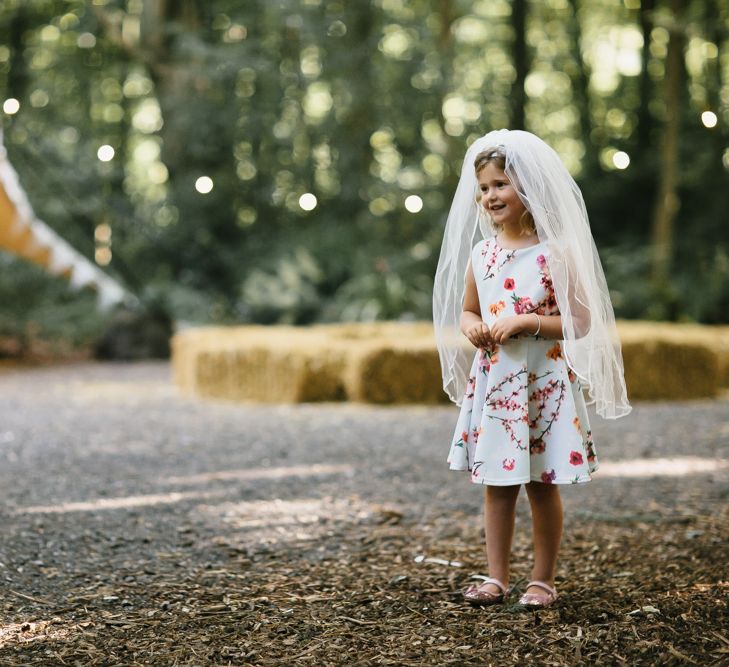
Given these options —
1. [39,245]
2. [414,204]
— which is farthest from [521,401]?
[39,245]

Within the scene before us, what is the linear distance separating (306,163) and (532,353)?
44.1 ft

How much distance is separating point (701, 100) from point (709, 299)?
585cm

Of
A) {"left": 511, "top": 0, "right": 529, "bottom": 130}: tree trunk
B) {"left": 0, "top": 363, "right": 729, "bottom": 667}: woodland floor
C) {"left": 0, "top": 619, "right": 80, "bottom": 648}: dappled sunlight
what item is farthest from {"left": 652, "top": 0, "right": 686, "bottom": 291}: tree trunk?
{"left": 0, "top": 619, "right": 80, "bottom": 648}: dappled sunlight

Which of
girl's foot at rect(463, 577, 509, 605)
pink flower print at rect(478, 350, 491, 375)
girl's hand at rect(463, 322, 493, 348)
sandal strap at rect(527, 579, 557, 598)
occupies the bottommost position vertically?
girl's foot at rect(463, 577, 509, 605)

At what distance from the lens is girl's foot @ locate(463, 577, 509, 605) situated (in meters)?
2.95

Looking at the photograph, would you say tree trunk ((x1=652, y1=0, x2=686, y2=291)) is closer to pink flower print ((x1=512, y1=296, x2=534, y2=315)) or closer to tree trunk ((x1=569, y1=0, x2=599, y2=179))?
tree trunk ((x1=569, y1=0, x2=599, y2=179))

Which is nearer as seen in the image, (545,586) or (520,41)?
(545,586)

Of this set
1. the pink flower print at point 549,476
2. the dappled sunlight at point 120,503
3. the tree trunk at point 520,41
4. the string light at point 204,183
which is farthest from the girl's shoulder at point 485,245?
the tree trunk at point 520,41

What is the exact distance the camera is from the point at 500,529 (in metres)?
3.03

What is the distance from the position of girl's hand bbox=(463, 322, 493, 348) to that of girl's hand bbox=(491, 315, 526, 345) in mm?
33

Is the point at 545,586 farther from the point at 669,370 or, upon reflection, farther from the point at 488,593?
the point at 669,370

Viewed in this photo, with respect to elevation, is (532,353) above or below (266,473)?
above

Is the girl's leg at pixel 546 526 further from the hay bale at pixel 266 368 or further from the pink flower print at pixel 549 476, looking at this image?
the hay bale at pixel 266 368

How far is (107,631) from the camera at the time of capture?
2709 millimetres
